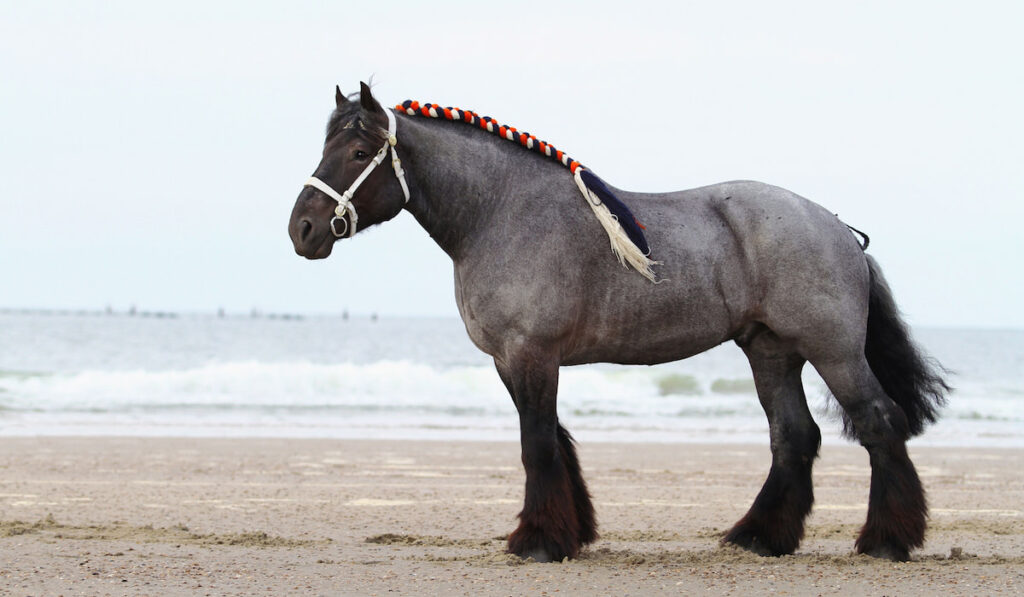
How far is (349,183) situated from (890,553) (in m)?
3.63

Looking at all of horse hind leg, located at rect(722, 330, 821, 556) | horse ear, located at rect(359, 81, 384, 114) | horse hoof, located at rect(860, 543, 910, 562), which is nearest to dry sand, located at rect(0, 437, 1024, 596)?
horse hoof, located at rect(860, 543, 910, 562)

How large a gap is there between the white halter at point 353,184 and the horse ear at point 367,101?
0.07 m

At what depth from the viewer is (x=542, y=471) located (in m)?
5.85

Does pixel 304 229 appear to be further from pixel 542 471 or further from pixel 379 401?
pixel 379 401

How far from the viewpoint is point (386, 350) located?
53250 millimetres

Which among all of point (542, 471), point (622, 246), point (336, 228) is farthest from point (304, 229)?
point (542, 471)

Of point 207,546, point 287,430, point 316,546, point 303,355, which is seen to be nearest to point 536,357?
point 316,546

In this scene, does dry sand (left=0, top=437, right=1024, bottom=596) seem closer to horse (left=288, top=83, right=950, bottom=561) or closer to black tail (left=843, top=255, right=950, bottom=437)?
horse (left=288, top=83, right=950, bottom=561)

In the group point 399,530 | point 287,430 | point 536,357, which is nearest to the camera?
point 536,357

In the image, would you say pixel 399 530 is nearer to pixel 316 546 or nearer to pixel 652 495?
pixel 316 546

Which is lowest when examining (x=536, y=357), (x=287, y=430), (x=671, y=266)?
(x=287, y=430)

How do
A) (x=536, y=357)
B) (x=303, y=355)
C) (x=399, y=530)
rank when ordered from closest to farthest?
1. (x=536, y=357)
2. (x=399, y=530)
3. (x=303, y=355)

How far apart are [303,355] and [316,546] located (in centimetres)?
4263

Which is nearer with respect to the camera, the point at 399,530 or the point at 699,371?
the point at 399,530
